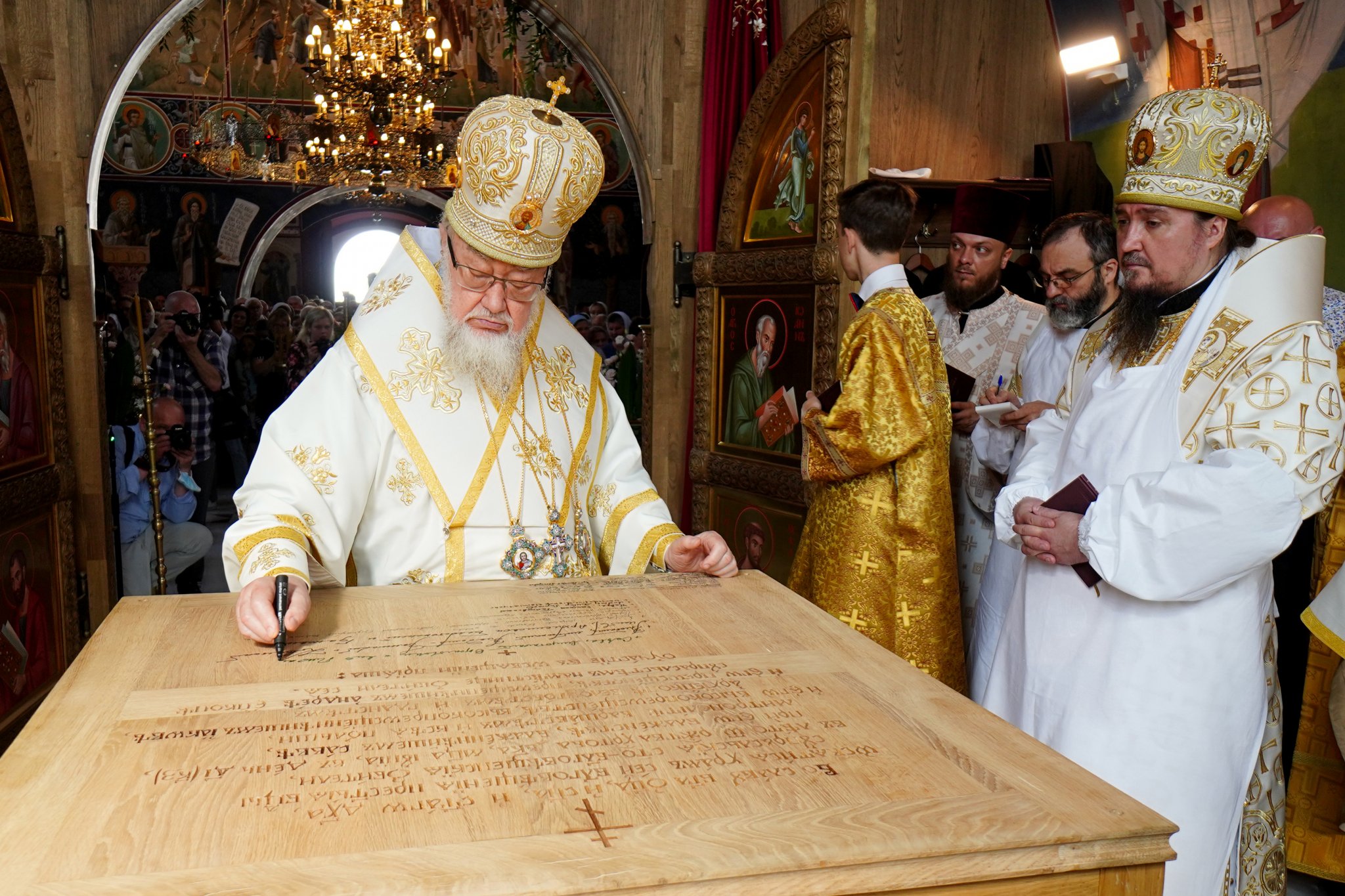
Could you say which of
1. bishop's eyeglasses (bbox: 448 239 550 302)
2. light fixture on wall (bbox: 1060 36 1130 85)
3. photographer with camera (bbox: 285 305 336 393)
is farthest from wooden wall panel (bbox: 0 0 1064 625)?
photographer with camera (bbox: 285 305 336 393)

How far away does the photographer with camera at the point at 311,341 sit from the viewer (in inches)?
513

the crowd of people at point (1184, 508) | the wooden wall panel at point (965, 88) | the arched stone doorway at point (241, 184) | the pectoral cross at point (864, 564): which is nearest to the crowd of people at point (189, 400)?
the arched stone doorway at point (241, 184)

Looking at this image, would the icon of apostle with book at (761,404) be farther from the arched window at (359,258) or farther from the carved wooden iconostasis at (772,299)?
the arched window at (359,258)

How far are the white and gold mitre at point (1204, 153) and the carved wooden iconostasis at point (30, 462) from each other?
3682 millimetres

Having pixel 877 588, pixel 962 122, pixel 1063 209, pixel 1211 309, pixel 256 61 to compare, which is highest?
pixel 256 61

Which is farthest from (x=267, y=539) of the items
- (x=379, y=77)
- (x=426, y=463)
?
(x=379, y=77)

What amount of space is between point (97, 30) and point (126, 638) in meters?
3.75

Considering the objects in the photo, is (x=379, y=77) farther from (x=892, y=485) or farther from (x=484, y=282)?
(x=484, y=282)

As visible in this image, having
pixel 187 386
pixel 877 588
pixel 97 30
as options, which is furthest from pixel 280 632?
pixel 187 386

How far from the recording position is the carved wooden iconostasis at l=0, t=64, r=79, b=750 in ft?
12.5

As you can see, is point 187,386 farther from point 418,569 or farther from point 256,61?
point 256,61

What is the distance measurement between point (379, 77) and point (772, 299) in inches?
190

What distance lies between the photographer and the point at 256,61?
14.9 metres

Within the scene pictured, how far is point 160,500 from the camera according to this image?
5336mm
